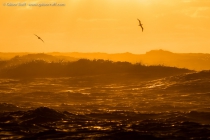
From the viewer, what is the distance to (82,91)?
32.4 meters

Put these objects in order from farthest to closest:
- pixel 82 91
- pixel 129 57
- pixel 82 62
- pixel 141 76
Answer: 1. pixel 129 57
2. pixel 82 62
3. pixel 141 76
4. pixel 82 91

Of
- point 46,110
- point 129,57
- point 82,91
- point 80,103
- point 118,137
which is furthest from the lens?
point 129,57

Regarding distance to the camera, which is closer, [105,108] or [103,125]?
[103,125]

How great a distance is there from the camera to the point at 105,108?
23.8 meters

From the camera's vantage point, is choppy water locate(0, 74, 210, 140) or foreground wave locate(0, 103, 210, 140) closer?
foreground wave locate(0, 103, 210, 140)

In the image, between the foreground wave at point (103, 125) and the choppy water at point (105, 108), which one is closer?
the foreground wave at point (103, 125)

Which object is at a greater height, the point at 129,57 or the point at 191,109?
the point at 129,57

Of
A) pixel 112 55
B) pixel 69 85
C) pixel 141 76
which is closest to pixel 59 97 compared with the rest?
pixel 69 85

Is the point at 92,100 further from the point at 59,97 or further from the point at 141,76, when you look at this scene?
the point at 141,76

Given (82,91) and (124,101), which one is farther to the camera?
(82,91)

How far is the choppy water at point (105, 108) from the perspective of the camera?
15727 mm

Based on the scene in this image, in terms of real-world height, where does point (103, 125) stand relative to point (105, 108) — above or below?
below

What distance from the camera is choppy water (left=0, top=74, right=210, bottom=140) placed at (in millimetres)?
15727

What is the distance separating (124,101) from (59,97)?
4921 millimetres
